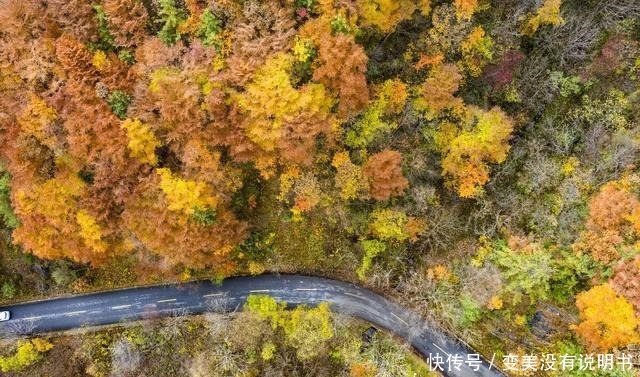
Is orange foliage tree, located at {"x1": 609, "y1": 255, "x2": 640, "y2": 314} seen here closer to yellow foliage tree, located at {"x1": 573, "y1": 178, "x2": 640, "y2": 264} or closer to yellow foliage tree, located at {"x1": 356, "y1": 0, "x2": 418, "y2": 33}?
yellow foliage tree, located at {"x1": 573, "y1": 178, "x2": 640, "y2": 264}

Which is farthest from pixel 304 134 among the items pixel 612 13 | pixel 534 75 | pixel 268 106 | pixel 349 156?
pixel 612 13

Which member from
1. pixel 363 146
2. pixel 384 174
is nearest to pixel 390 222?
pixel 384 174

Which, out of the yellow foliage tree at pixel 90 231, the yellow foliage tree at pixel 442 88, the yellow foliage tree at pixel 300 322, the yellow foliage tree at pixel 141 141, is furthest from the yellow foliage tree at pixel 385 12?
the yellow foliage tree at pixel 90 231

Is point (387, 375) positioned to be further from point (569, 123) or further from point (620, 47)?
point (620, 47)

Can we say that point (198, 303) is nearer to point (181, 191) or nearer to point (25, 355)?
point (181, 191)

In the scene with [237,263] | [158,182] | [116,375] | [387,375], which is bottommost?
[116,375]

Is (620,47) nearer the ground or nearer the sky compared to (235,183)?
nearer the sky

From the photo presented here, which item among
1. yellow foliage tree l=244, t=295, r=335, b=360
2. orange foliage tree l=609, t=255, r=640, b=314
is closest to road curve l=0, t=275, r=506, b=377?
yellow foliage tree l=244, t=295, r=335, b=360
